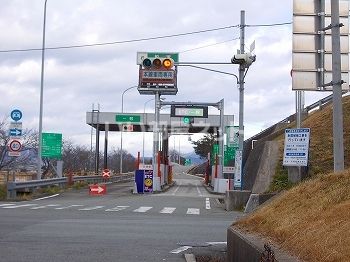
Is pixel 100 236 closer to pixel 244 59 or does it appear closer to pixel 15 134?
pixel 244 59

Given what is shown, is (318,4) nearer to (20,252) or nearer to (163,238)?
(163,238)

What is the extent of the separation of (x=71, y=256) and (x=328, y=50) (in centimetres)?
743

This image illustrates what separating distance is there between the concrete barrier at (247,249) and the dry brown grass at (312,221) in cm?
12

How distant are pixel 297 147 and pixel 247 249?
10974mm

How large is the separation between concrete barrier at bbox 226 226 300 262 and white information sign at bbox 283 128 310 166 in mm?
8696

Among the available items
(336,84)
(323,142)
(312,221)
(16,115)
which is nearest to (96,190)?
(16,115)

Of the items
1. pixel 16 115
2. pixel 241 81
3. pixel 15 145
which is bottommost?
pixel 15 145

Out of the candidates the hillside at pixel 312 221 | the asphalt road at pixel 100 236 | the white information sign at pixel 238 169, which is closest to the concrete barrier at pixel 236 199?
the white information sign at pixel 238 169

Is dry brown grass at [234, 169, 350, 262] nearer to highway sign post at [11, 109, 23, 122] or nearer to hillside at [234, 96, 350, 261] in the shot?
hillside at [234, 96, 350, 261]

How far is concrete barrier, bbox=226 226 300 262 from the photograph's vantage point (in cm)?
615

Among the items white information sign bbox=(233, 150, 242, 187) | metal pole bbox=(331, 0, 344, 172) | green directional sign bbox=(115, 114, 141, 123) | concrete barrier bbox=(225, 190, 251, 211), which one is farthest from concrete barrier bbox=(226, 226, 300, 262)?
green directional sign bbox=(115, 114, 141, 123)

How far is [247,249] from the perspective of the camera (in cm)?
723

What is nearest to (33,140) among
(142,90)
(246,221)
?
(142,90)

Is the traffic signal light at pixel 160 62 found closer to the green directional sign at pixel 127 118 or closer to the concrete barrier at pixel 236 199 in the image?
the concrete barrier at pixel 236 199
